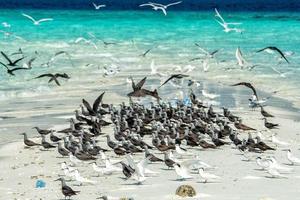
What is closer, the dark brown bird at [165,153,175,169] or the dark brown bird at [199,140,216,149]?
the dark brown bird at [165,153,175,169]

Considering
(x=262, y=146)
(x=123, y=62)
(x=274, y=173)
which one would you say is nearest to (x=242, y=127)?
(x=262, y=146)

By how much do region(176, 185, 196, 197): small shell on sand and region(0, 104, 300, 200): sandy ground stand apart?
150 mm

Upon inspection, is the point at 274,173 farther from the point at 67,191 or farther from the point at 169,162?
the point at 67,191

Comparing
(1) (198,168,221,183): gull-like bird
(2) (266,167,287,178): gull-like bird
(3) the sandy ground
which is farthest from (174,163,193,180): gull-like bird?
(2) (266,167,287,178): gull-like bird

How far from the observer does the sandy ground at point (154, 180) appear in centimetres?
1666

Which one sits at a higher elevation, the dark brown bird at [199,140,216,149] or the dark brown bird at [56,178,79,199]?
the dark brown bird at [56,178,79,199]

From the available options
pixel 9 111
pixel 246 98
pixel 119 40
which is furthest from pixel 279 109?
pixel 119 40

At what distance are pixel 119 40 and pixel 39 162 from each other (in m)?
47.3

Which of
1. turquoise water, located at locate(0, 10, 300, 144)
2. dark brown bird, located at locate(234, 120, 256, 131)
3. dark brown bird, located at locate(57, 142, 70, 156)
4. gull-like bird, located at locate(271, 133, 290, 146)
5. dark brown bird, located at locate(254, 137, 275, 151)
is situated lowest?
turquoise water, located at locate(0, 10, 300, 144)

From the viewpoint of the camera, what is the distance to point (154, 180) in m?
17.8

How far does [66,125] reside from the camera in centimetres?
2583

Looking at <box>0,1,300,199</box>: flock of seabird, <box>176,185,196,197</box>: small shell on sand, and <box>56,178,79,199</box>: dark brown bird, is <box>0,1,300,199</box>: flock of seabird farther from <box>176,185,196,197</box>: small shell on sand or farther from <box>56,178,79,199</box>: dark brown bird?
<box>176,185,196,197</box>: small shell on sand

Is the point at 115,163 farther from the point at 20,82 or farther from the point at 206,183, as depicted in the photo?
the point at 20,82

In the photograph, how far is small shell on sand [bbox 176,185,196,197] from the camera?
16.2 metres
